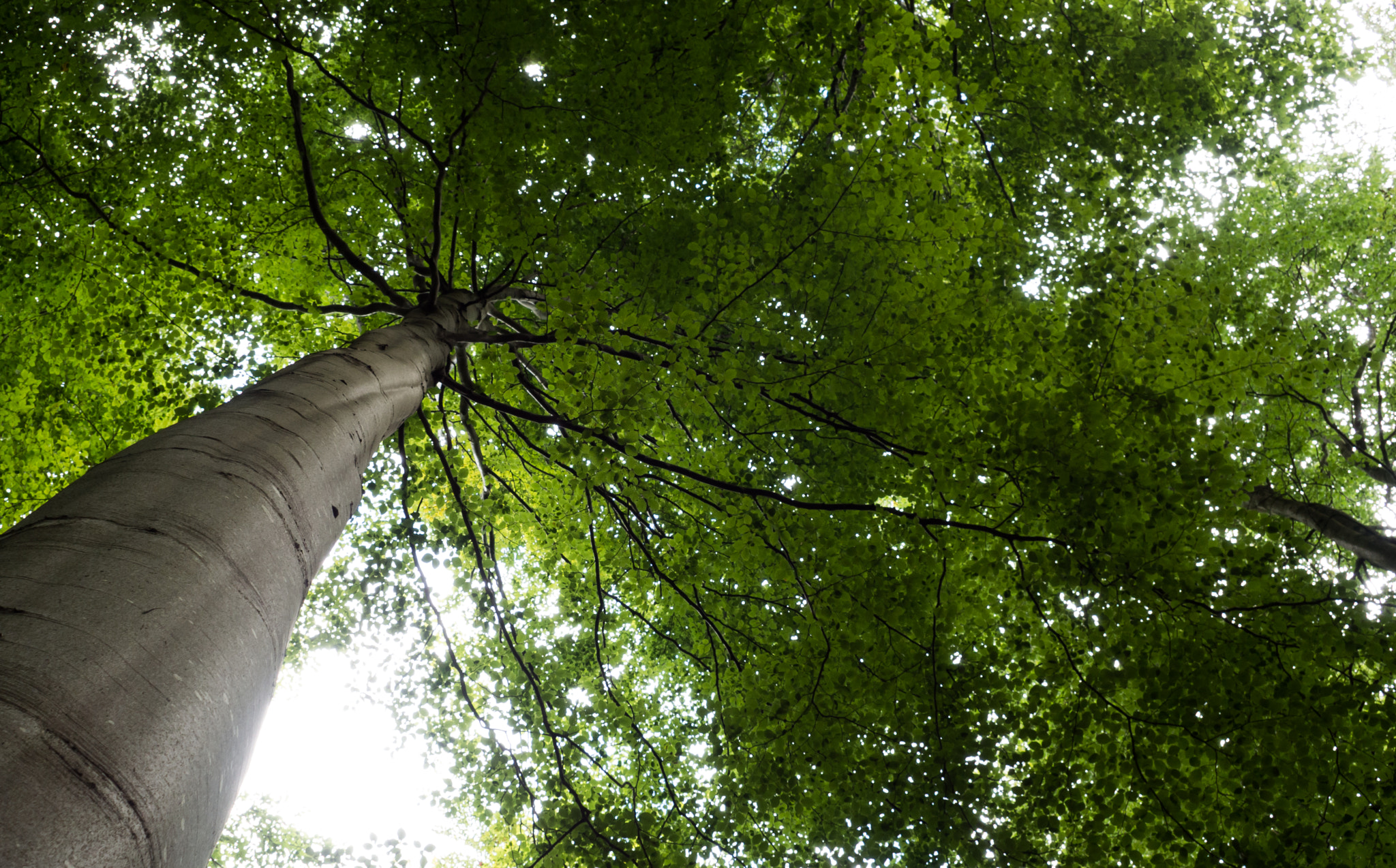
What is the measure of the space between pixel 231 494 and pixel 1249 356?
174 inches

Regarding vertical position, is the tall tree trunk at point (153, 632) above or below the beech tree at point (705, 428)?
below

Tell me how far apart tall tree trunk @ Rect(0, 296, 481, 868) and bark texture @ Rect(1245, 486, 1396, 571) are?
6.25 m

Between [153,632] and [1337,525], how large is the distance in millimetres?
7913

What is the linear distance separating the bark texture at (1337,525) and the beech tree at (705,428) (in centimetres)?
7

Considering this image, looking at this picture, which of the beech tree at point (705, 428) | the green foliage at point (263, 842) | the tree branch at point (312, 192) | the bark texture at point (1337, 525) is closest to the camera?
the beech tree at point (705, 428)

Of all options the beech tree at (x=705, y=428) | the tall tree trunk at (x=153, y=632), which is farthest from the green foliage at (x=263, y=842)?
the tall tree trunk at (x=153, y=632)

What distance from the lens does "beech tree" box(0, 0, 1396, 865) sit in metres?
1.49

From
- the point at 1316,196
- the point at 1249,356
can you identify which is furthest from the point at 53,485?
the point at 1316,196

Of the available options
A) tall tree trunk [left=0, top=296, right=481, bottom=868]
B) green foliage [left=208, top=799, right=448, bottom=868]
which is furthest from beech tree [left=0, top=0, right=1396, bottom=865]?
green foliage [left=208, top=799, right=448, bottom=868]

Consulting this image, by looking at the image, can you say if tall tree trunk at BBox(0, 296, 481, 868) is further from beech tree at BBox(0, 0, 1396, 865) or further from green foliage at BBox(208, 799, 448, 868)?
green foliage at BBox(208, 799, 448, 868)

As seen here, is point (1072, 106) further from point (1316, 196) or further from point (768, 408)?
point (1316, 196)

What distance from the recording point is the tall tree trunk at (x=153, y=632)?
0.79 meters

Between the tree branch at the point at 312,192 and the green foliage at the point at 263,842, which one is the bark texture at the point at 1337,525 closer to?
the tree branch at the point at 312,192

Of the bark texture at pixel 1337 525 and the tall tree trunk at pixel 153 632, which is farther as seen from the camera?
the bark texture at pixel 1337 525
